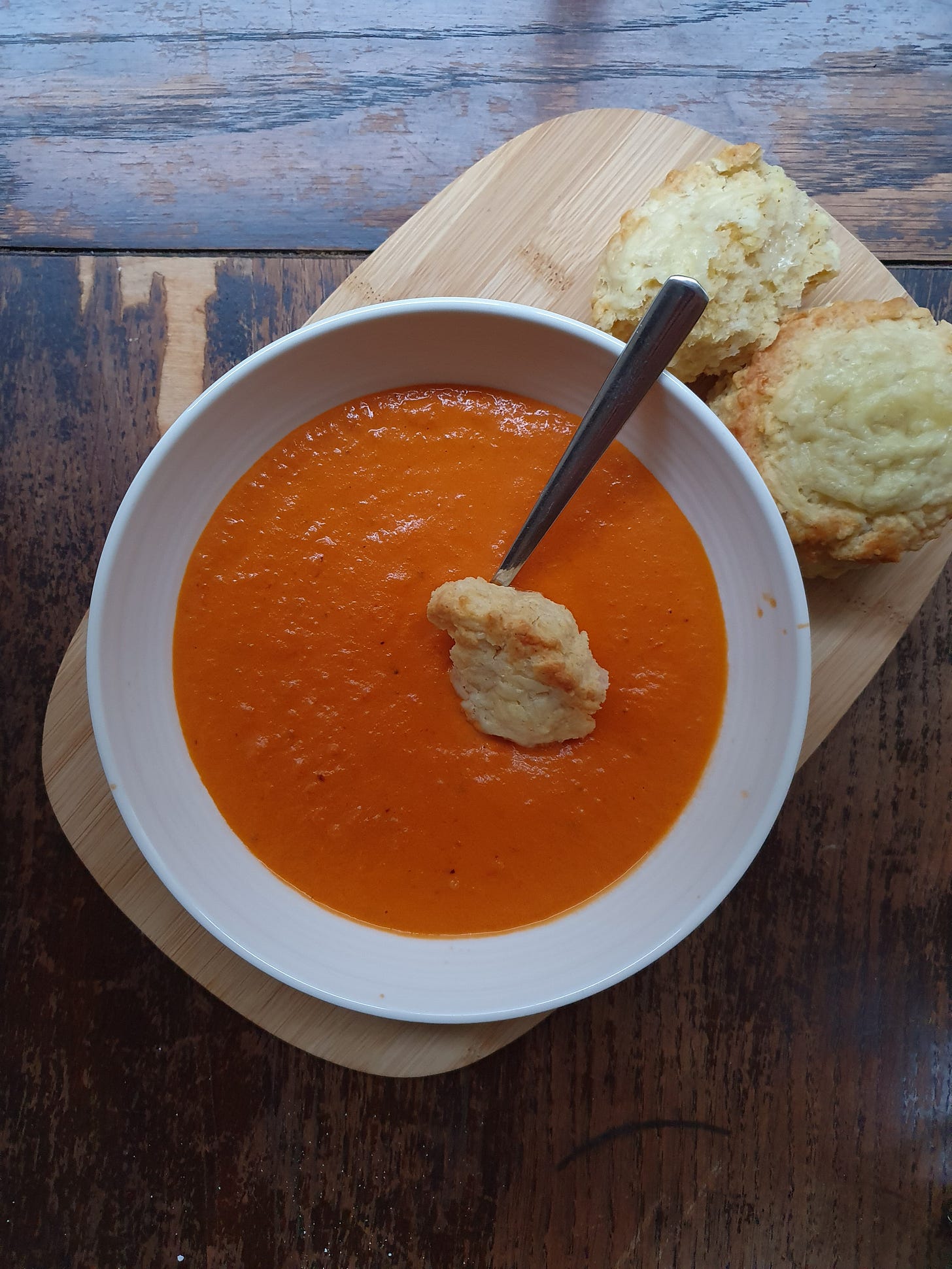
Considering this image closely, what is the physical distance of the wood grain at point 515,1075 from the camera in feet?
7.47

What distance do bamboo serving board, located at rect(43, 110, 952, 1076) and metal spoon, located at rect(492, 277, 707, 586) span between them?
1.43 ft

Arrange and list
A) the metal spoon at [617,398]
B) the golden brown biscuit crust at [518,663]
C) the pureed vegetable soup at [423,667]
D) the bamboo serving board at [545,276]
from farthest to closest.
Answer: the bamboo serving board at [545,276] < the pureed vegetable soup at [423,667] < the golden brown biscuit crust at [518,663] < the metal spoon at [617,398]

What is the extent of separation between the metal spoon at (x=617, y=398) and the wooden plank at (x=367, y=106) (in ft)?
3.29

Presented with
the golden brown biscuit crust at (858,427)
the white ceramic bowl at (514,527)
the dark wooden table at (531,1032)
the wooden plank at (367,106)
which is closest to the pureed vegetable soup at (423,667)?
the white ceramic bowl at (514,527)

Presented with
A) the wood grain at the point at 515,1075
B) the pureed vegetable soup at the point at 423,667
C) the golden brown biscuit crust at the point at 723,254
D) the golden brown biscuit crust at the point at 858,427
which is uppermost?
the golden brown biscuit crust at the point at 723,254

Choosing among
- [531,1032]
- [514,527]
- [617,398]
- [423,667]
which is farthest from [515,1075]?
[617,398]

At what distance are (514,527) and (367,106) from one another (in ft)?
4.51

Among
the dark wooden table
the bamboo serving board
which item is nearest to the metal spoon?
the bamboo serving board

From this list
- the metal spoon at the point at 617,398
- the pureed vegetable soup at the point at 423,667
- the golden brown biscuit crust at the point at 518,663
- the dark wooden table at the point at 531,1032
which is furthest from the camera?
the dark wooden table at the point at 531,1032

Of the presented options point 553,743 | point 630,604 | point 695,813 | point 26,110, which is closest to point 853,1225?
point 695,813

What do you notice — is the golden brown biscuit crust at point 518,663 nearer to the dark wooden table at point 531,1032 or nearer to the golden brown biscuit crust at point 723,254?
the golden brown biscuit crust at point 723,254

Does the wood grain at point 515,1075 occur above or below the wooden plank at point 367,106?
below

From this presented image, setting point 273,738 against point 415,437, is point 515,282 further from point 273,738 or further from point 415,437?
point 273,738

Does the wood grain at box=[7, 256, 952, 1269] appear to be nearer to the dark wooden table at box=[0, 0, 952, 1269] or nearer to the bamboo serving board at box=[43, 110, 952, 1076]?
the dark wooden table at box=[0, 0, 952, 1269]
